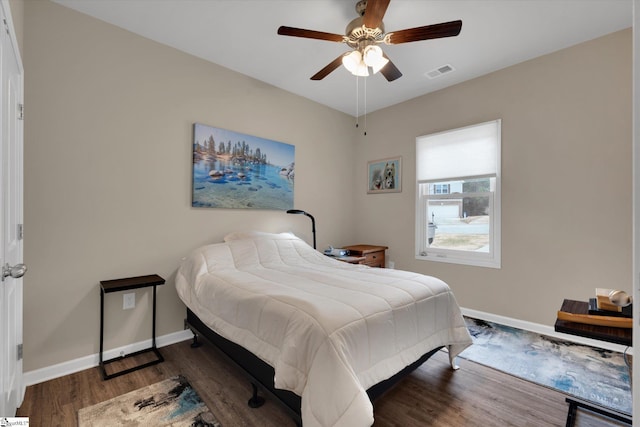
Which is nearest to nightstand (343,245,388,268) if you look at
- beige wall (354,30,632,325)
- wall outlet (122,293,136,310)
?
beige wall (354,30,632,325)

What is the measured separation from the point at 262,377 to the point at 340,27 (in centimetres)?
271

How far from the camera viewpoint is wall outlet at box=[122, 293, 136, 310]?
7.97 ft

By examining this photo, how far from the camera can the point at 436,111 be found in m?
3.61

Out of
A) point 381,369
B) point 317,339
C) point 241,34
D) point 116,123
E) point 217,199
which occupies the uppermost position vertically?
point 241,34

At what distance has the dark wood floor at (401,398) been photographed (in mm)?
1659

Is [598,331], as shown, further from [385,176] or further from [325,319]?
[385,176]

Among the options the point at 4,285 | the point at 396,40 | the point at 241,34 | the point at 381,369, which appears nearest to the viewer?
the point at 4,285

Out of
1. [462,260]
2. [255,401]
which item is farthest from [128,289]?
[462,260]

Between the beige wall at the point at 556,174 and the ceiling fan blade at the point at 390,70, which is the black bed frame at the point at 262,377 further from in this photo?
the ceiling fan blade at the point at 390,70

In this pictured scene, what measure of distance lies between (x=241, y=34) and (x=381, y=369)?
282 cm

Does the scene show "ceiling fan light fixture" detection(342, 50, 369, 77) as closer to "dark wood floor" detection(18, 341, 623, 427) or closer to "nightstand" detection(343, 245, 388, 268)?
"nightstand" detection(343, 245, 388, 268)

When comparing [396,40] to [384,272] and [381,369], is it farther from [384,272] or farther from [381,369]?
[381,369]

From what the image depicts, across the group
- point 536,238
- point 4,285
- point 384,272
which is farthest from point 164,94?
point 536,238

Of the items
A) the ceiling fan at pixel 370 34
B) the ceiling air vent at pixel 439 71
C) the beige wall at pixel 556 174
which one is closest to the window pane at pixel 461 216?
the beige wall at pixel 556 174
